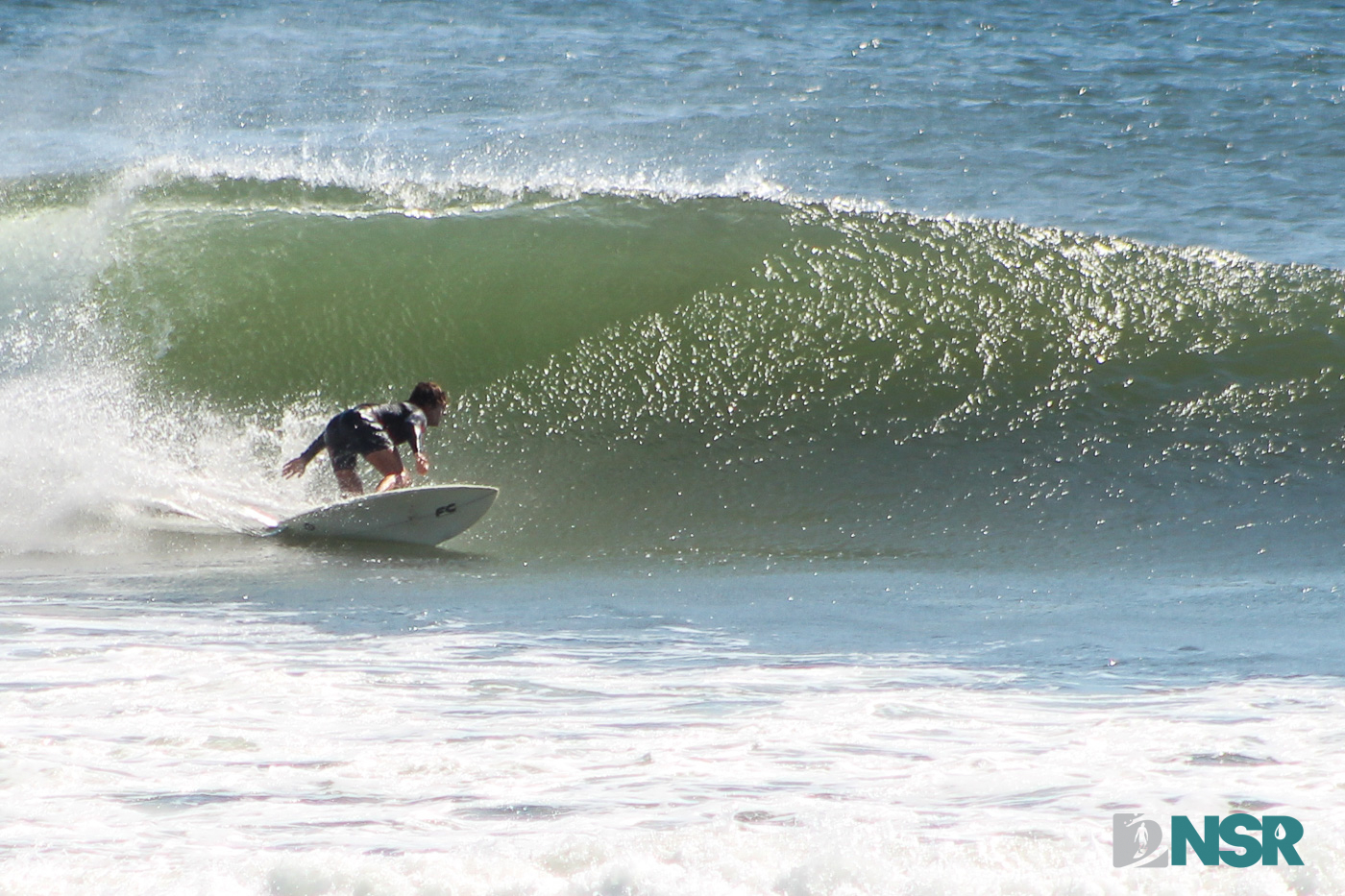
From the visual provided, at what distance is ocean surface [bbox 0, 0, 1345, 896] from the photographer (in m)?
3.23

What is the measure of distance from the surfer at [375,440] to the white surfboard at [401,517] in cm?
28

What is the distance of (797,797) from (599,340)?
6.85 metres

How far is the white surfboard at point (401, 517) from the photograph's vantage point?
283 inches

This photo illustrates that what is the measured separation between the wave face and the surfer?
506 mm

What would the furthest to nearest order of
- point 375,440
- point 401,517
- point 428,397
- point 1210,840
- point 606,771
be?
point 428,397
point 375,440
point 401,517
point 606,771
point 1210,840

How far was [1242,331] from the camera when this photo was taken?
375 inches

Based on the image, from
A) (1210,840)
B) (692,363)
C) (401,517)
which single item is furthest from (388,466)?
(1210,840)

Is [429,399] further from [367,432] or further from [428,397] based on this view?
[367,432]

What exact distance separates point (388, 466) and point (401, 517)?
427 millimetres

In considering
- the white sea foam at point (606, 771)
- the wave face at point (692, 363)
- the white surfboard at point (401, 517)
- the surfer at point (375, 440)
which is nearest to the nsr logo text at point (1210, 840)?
the white sea foam at point (606, 771)

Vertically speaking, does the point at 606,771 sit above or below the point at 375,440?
below

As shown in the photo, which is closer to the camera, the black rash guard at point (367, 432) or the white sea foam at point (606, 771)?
the white sea foam at point (606, 771)

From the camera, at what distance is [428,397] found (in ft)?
25.2

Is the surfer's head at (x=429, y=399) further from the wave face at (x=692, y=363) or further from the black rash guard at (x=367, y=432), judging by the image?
the wave face at (x=692, y=363)
